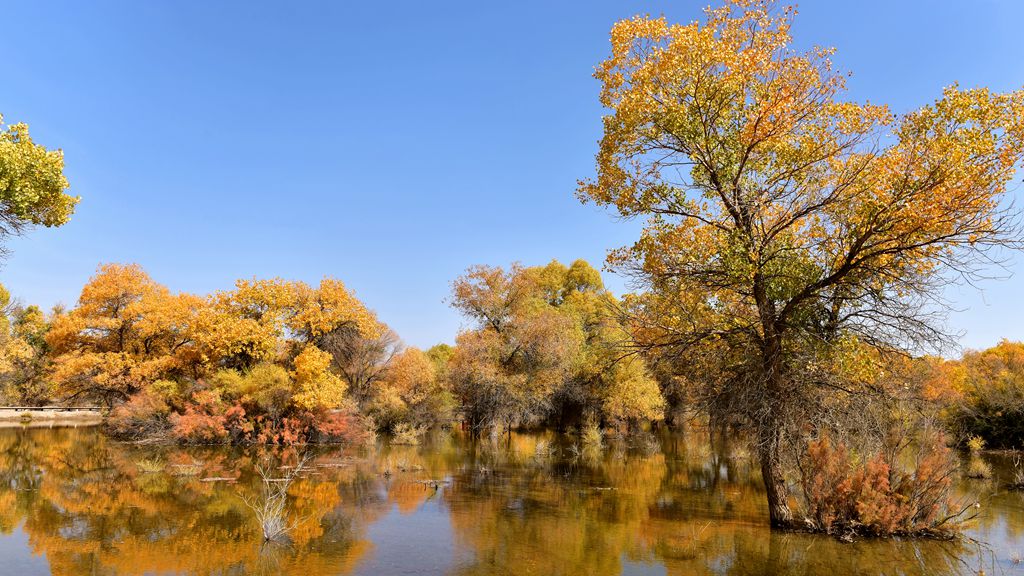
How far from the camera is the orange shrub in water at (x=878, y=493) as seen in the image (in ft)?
32.2

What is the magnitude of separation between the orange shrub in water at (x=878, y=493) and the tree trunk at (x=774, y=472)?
1.36 feet

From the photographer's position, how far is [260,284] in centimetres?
2788

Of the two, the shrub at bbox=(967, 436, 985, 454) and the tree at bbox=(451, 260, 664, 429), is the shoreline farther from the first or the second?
the shrub at bbox=(967, 436, 985, 454)

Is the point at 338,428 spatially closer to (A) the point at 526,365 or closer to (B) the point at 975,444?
(A) the point at 526,365

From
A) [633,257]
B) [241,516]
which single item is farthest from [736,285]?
[241,516]

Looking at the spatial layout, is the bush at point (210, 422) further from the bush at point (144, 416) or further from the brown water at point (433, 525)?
the brown water at point (433, 525)

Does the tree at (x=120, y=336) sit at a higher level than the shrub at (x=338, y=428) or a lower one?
higher

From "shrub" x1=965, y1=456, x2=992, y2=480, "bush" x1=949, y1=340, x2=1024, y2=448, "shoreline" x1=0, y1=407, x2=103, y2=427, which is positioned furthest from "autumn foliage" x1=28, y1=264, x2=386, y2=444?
"bush" x1=949, y1=340, x2=1024, y2=448

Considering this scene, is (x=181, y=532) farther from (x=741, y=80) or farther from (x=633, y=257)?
(x=741, y=80)

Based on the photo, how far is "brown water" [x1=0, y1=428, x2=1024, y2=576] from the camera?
834 centimetres

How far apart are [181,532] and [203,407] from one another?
18.1 metres

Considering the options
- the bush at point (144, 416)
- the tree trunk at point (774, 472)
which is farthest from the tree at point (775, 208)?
the bush at point (144, 416)

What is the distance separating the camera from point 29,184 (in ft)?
38.1

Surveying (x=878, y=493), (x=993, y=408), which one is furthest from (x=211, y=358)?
(x=993, y=408)
